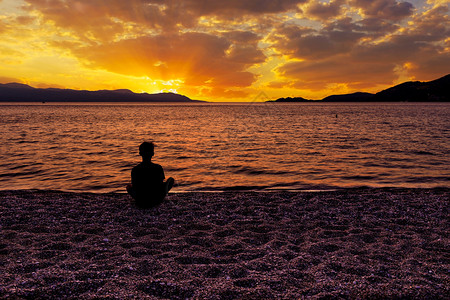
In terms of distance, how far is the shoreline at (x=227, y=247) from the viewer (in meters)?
4.71

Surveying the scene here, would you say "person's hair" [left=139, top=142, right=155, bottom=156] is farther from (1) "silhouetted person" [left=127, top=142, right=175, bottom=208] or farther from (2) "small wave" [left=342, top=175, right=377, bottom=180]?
(2) "small wave" [left=342, top=175, right=377, bottom=180]

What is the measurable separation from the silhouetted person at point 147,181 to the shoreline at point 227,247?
1.21ft

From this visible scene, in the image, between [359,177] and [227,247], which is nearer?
[227,247]

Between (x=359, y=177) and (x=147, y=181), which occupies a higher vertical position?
(x=147, y=181)

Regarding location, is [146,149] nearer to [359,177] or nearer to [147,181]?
[147,181]

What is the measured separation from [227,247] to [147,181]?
388 centimetres

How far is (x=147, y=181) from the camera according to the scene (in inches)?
356

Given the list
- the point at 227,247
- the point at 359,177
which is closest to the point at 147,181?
the point at 227,247

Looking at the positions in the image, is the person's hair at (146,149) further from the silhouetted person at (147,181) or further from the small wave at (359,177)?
the small wave at (359,177)

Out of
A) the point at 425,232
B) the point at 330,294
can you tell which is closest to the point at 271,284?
the point at 330,294

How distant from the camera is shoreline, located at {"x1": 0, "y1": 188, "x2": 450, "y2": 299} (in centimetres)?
471

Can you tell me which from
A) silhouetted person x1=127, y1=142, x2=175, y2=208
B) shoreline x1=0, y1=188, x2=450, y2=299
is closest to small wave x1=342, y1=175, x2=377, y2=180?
shoreline x1=0, y1=188, x2=450, y2=299

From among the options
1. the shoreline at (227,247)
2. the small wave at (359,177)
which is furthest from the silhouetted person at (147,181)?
the small wave at (359,177)

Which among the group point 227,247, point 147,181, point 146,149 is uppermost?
point 146,149
